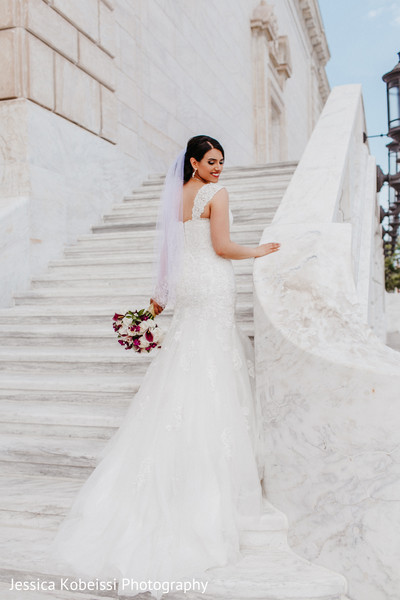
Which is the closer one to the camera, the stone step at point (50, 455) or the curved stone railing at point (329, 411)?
the curved stone railing at point (329, 411)

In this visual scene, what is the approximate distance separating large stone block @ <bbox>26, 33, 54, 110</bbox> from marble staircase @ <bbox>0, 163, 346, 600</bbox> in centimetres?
158

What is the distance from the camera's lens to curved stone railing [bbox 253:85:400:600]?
2311 millimetres

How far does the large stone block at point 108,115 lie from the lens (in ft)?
22.4

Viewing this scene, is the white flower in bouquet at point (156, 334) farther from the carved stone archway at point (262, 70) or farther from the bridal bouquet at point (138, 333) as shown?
the carved stone archway at point (262, 70)

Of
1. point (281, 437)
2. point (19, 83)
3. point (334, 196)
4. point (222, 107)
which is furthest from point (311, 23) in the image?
point (281, 437)

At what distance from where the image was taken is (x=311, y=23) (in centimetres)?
2327

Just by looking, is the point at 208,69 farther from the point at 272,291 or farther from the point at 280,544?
the point at 280,544

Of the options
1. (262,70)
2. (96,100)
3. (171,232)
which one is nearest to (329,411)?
(171,232)

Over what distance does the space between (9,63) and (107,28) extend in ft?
6.65

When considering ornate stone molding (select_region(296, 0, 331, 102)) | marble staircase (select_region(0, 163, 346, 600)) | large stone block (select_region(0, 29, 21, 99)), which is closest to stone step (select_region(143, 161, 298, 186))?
marble staircase (select_region(0, 163, 346, 600))

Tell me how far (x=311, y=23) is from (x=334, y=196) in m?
23.1

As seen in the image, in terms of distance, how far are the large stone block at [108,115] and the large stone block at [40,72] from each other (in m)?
1.10

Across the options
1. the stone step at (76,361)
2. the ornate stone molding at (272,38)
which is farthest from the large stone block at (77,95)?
the ornate stone molding at (272,38)

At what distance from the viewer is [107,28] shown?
688cm
